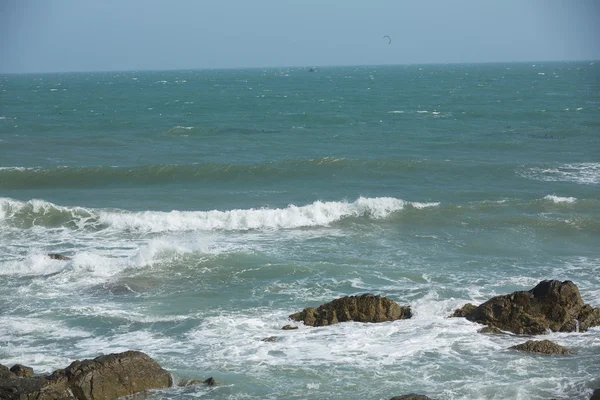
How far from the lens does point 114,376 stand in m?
13.1

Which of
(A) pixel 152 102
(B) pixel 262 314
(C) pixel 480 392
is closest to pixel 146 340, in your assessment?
(B) pixel 262 314

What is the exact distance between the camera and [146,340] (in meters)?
16.2

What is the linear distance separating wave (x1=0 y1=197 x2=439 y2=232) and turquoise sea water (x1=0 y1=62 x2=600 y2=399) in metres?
0.09

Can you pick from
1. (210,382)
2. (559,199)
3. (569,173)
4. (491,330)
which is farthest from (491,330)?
(569,173)

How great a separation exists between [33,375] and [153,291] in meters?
6.45

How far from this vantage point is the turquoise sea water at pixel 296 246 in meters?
14.7

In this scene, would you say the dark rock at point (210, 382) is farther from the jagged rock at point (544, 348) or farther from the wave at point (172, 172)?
the wave at point (172, 172)

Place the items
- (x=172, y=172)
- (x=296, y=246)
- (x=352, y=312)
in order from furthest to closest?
1. (x=172, y=172)
2. (x=296, y=246)
3. (x=352, y=312)

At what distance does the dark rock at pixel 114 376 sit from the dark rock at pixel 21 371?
0.81m

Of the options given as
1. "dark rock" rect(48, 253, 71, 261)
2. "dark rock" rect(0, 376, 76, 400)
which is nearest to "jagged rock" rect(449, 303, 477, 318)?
"dark rock" rect(0, 376, 76, 400)

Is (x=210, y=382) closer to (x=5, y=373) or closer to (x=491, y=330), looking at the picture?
(x=5, y=373)

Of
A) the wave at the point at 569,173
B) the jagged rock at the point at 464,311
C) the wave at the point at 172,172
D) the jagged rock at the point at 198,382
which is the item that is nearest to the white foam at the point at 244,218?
the wave at the point at 172,172

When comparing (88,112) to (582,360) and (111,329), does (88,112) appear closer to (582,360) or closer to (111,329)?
(111,329)

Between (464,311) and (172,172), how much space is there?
21.7 meters
